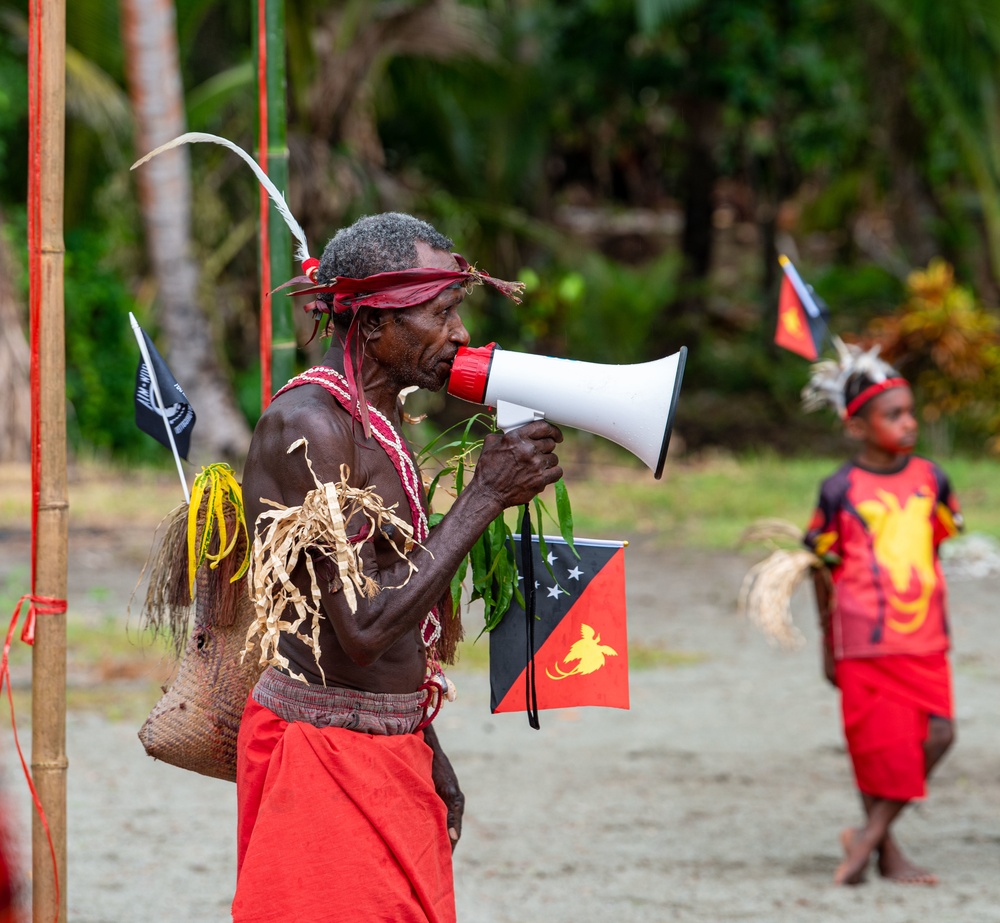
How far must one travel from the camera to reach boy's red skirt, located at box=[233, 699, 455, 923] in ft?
8.50

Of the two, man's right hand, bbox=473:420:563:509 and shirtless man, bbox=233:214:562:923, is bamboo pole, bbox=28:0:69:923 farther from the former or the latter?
man's right hand, bbox=473:420:563:509

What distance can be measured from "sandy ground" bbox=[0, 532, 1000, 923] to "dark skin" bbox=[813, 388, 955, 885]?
0.08 meters

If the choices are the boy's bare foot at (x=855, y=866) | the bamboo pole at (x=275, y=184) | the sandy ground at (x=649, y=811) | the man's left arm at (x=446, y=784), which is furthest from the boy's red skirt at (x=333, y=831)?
the boy's bare foot at (x=855, y=866)

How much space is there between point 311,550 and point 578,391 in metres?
0.56

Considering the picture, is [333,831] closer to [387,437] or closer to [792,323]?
[387,437]

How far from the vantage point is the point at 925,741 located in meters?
4.96

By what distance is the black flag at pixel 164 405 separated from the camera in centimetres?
317

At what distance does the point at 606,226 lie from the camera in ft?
76.8

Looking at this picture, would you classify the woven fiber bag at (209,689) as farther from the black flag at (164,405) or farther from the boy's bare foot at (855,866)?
the boy's bare foot at (855,866)

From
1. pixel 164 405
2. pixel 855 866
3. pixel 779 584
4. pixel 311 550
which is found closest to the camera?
pixel 311 550

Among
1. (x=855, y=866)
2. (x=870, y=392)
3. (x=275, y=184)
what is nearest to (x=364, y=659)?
(x=275, y=184)

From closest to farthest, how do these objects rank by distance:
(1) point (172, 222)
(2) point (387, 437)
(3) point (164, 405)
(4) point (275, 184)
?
(2) point (387, 437), (3) point (164, 405), (4) point (275, 184), (1) point (172, 222)

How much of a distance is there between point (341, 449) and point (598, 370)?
1.59 ft

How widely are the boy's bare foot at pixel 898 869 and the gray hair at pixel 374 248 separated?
308cm
